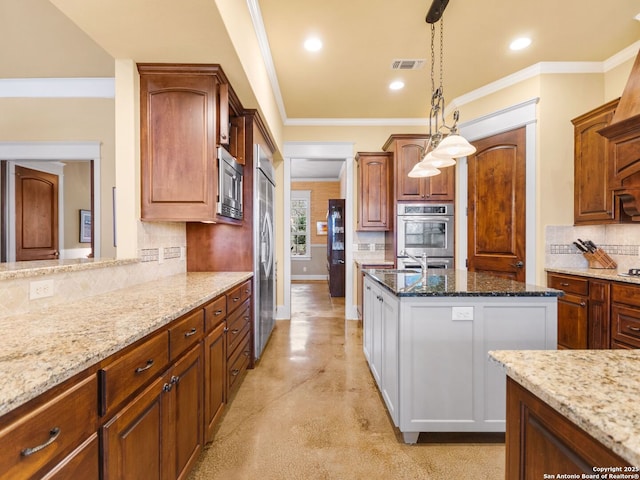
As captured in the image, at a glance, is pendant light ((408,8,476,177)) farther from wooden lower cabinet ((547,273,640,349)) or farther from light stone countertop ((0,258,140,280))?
light stone countertop ((0,258,140,280))

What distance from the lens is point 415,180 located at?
406cm

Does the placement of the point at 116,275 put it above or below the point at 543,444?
above

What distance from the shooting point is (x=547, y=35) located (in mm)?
2732

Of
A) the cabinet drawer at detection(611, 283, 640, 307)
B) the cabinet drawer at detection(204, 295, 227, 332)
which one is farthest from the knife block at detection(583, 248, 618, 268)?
the cabinet drawer at detection(204, 295, 227, 332)

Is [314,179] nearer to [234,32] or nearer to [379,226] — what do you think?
[379,226]

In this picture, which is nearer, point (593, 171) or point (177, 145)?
point (177, 145)

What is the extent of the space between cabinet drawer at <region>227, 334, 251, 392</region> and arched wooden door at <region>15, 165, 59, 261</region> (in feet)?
10.4

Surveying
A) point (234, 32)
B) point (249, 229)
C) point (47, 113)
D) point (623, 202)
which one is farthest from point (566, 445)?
point (47, 113)

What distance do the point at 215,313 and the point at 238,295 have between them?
1.74 ft

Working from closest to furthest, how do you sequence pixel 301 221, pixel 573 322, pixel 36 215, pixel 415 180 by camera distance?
1. pixel 573 322
2. pixel 36 215
3. pixel 415 180
4. pixel 301 221

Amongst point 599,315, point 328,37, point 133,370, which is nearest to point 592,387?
point 133,370

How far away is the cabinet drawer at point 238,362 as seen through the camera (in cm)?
219

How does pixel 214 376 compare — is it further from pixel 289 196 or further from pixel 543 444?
pixel 289 196

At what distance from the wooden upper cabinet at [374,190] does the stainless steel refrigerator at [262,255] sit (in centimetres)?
145
